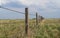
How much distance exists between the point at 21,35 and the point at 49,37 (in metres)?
2.42

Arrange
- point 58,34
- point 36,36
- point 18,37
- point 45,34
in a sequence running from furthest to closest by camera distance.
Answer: point 58,34, point 45,34, point 36,36, point 18,37

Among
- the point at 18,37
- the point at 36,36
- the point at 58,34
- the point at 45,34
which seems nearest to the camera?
the point at 18,37

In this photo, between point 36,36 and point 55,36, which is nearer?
point 36,36

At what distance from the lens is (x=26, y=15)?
34.7ft

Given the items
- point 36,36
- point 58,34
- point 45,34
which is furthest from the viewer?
point 58,34

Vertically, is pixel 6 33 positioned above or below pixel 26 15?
below

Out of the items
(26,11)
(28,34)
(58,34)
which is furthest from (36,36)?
(58,34)

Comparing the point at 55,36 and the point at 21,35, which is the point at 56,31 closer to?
the point at 55,36

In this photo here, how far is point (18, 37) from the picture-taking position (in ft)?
34.6

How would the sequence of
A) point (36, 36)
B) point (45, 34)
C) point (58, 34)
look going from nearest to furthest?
point (36, 36) → point (45, 34) → point (58, 34)

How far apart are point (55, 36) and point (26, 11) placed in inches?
134

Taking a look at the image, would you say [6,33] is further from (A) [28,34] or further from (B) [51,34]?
(B) [51,34]

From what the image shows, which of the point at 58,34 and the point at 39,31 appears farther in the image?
the point at 58,34

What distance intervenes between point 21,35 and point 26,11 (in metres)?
1.16
